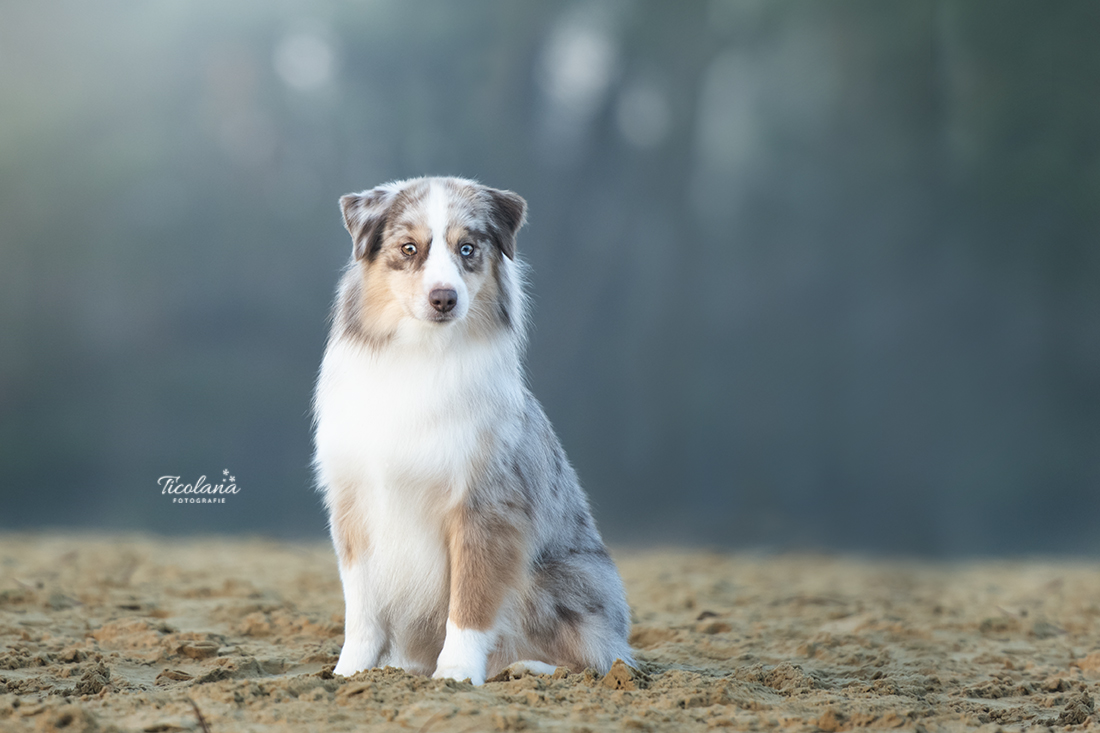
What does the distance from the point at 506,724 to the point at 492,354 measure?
4.22ft

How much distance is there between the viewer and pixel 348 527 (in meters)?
3.13

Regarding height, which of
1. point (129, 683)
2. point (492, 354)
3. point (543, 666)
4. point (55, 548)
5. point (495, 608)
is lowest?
point (55, 548)

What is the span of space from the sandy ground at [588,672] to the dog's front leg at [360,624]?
309 mm

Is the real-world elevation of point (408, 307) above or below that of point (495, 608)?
above

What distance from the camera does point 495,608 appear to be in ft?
9.76

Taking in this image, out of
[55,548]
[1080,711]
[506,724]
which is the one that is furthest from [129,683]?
[55,548]

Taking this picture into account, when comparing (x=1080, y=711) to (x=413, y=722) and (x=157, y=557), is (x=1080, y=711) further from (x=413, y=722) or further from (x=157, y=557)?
(x=157, y=557)

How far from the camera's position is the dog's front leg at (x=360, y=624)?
10.2 ft

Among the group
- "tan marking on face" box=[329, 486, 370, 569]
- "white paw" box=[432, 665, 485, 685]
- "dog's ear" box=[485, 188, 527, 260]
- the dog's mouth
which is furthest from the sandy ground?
"dog's ear" box=[485, 188, 527, 260]

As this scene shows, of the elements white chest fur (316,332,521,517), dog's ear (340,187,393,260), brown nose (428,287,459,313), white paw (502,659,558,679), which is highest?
dog's ear (340,187,393,260)

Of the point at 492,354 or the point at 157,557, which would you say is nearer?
the point at 492,354

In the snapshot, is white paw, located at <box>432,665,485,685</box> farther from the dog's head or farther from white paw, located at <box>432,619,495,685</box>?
the dog's head

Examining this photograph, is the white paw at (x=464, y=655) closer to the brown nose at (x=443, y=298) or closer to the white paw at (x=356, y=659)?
the white paw at (x=356, y=659)

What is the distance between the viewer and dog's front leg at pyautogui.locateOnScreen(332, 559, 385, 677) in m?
3.11
